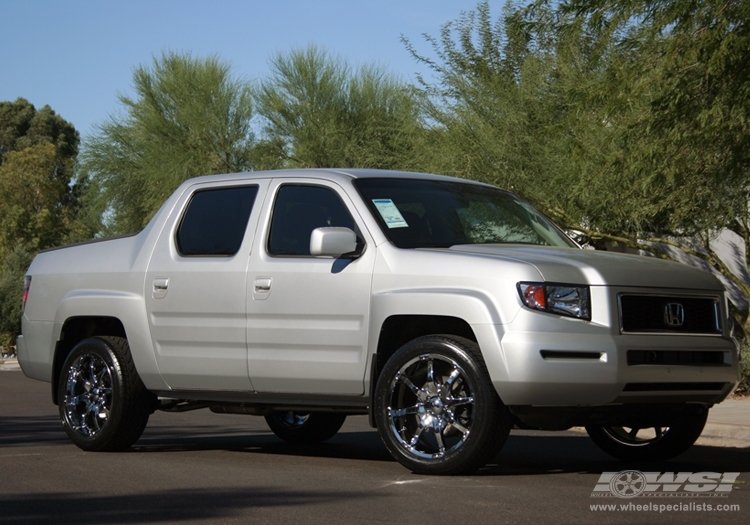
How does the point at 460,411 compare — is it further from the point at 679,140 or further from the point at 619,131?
the point at 619,131

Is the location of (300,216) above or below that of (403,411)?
above

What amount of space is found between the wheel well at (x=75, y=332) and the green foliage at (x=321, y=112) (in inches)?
655

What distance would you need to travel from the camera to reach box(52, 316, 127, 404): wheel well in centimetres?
945

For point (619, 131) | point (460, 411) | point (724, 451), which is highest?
point (619, 131)

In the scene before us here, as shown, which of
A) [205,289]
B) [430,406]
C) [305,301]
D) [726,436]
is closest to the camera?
[430,406]

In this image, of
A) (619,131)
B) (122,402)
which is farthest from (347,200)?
(619,131)

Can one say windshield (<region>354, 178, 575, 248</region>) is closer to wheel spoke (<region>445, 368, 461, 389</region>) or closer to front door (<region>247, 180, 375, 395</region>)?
front door (<region>247, 180, 375, 395</region>)

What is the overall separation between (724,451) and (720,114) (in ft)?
10.8

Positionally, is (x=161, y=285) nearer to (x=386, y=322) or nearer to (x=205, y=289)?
(x=205, y=289)

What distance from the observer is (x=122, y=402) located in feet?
29.1

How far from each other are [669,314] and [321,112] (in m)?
21.4

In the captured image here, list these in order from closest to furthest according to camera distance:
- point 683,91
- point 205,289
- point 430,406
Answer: point 430,406 < point 205,289 < point 683,91

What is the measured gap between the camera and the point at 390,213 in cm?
796

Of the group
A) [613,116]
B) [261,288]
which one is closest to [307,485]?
[261,288]
